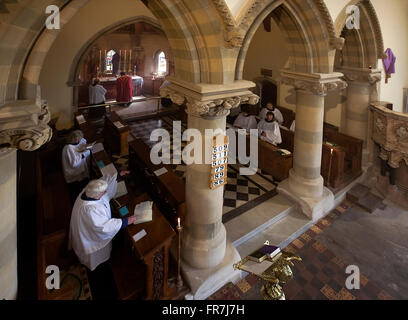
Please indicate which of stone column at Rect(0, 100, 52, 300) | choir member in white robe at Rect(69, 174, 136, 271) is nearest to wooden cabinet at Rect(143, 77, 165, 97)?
choir member in white robe at Rect(69, 174, 136, 271)

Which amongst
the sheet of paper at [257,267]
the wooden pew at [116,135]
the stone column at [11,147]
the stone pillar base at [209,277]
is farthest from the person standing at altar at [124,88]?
the sheet of paper at [257,267]

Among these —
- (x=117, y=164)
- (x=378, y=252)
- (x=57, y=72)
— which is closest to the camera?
(x=378, y=252)

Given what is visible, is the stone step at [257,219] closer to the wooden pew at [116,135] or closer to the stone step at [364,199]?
the stone step at [364,199]

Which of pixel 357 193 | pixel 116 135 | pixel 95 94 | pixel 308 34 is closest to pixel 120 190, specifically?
pixel 116 135

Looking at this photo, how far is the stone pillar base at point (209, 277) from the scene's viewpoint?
4.47 metres

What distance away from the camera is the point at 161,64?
19.9 meters

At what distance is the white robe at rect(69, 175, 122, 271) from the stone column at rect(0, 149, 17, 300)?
1.29 m

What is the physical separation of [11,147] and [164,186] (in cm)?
310

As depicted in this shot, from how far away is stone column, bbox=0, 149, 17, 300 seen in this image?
274cm

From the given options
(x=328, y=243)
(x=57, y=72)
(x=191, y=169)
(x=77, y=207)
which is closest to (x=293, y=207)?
(x=328, y=243)

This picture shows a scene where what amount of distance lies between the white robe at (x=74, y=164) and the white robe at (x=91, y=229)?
2.47 meters

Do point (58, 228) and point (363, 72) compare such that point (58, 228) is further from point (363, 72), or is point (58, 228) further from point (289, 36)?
point (363, 72)

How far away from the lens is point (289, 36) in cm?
603
